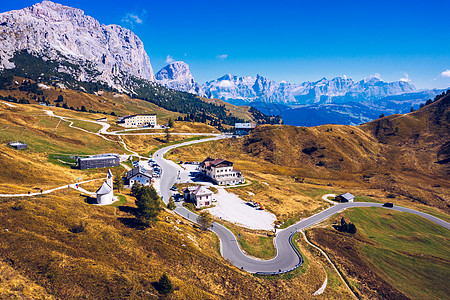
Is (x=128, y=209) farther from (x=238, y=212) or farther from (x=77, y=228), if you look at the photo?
(x=238, y=212)

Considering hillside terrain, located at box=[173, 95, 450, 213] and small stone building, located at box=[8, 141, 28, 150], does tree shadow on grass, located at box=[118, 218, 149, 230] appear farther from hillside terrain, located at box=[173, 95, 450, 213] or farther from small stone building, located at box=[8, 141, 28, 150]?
small stone building, located at box=[8, 141, 28, 150]

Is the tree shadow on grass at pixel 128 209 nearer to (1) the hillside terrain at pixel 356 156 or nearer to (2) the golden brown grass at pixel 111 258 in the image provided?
(2) the golden brown grass at pixel 111 258

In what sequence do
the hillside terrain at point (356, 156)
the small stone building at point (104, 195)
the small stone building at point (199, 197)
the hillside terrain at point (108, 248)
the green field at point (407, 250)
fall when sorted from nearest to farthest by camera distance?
the hillside terrain at point (108, 248) < the green field at point (407, 250) < the small stone building at point (104, 195) < the small stone building at point (199, 197) < the hillside terrain at point (356, 156)

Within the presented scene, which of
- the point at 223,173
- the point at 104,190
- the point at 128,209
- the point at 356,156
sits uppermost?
the point at 104,190

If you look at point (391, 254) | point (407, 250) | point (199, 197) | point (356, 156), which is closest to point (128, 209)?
point (199, 197)

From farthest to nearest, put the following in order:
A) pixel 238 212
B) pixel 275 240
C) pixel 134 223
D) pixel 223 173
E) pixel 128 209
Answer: pixel 223 173, pixel 238 212, pixel 275 240, pixel 128 209, pixel 134 223

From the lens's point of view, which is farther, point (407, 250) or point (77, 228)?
point (407, 250)

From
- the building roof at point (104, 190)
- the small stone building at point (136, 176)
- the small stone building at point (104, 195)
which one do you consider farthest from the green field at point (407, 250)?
the small stone building at point (136, 176)

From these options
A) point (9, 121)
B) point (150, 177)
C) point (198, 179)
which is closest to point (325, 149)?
point (198, 179)
